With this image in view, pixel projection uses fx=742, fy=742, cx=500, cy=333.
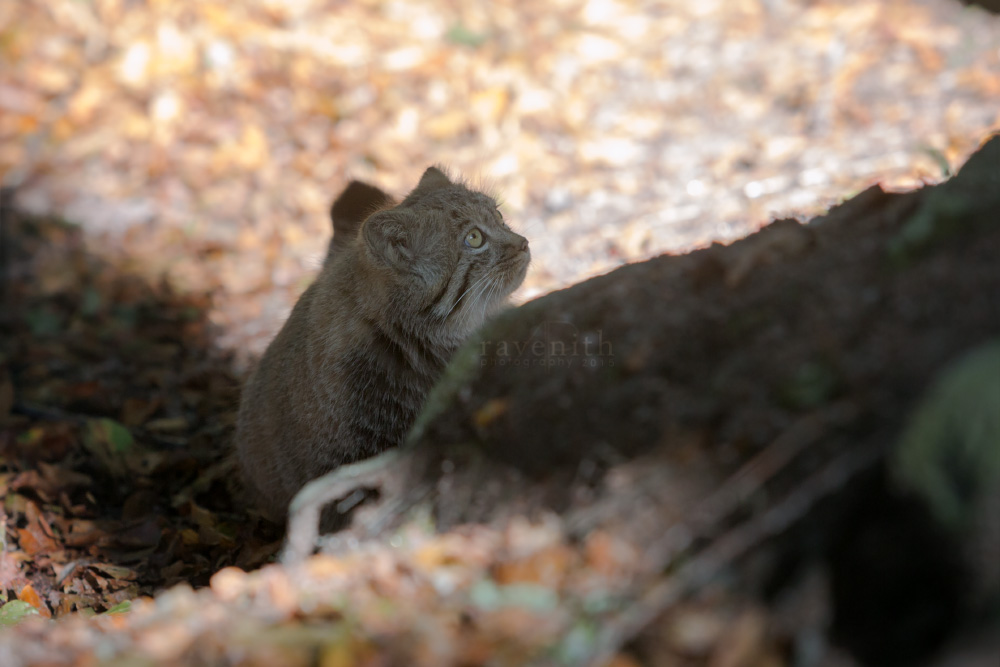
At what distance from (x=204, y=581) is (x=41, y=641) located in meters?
1.41

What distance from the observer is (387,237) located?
3.63 metres

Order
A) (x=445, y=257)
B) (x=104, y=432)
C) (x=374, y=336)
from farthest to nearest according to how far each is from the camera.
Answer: (x=104, y=432), (x=445, y=257), (x=374, y=336)

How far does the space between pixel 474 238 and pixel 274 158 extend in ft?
10.7

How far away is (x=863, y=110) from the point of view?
520 centimetres

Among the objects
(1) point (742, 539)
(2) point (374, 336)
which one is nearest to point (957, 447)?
(1) point (742, 539)

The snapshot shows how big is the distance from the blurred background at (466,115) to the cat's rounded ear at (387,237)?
1.30 m

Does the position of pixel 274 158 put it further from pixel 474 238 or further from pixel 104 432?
pixel 474 238

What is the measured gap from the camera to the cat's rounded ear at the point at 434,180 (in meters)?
4.25

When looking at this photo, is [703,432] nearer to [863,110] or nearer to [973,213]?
[973,213]

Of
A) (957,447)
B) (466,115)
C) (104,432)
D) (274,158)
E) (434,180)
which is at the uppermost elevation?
(466,115)

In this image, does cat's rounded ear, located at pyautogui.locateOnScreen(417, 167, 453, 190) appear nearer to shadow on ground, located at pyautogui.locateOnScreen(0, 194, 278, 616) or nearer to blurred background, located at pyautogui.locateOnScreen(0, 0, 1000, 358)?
blurred background, located at pyautogui.locateOnScreen(0, 0, 1000, 358)

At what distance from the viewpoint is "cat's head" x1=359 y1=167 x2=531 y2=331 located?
12.0 feet

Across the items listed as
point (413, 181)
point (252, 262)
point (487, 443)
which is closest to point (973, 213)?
point (487, 443)

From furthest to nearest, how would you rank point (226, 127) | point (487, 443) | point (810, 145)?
point (226, 127) < point (810, 145) < point (487, 443)
